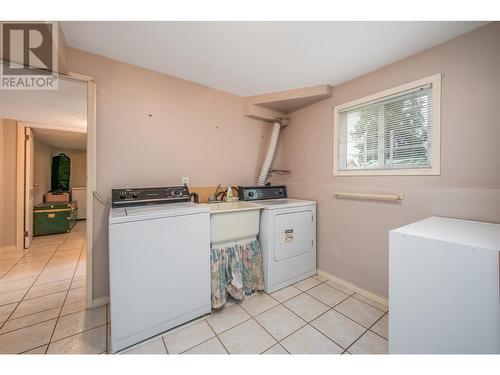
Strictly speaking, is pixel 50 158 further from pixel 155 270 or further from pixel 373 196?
pixel 373 196

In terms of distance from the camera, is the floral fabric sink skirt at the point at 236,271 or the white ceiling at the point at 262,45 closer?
the white ceiling at the point at 262,45

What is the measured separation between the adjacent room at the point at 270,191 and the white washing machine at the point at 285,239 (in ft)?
0.08

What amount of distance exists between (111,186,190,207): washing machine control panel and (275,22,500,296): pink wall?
A: 1.52m

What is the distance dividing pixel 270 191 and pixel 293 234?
664mm

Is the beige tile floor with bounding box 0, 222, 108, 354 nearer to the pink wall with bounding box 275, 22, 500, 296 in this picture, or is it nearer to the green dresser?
the green dresser

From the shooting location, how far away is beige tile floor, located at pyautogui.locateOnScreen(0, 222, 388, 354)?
1.35m

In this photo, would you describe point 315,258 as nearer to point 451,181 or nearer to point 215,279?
point 215,279

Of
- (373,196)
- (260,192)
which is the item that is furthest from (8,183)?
(373,196)

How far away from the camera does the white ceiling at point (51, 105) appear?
2010mm

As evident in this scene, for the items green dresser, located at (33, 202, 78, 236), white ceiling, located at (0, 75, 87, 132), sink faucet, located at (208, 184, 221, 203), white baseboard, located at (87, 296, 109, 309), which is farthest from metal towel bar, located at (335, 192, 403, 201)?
green dresser, located at (33, 202, 78, 236)

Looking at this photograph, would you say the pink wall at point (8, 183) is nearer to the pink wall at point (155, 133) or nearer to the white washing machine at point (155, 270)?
the pink wall at point (155, 133)

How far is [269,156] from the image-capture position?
272cm

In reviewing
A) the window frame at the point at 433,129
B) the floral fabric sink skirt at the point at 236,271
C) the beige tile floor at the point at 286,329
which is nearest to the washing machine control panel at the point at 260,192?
the floral fabric sink skirt at the point at 236,271

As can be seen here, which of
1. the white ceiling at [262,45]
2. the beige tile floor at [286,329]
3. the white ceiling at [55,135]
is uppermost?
the white ceiling at [262,45]
